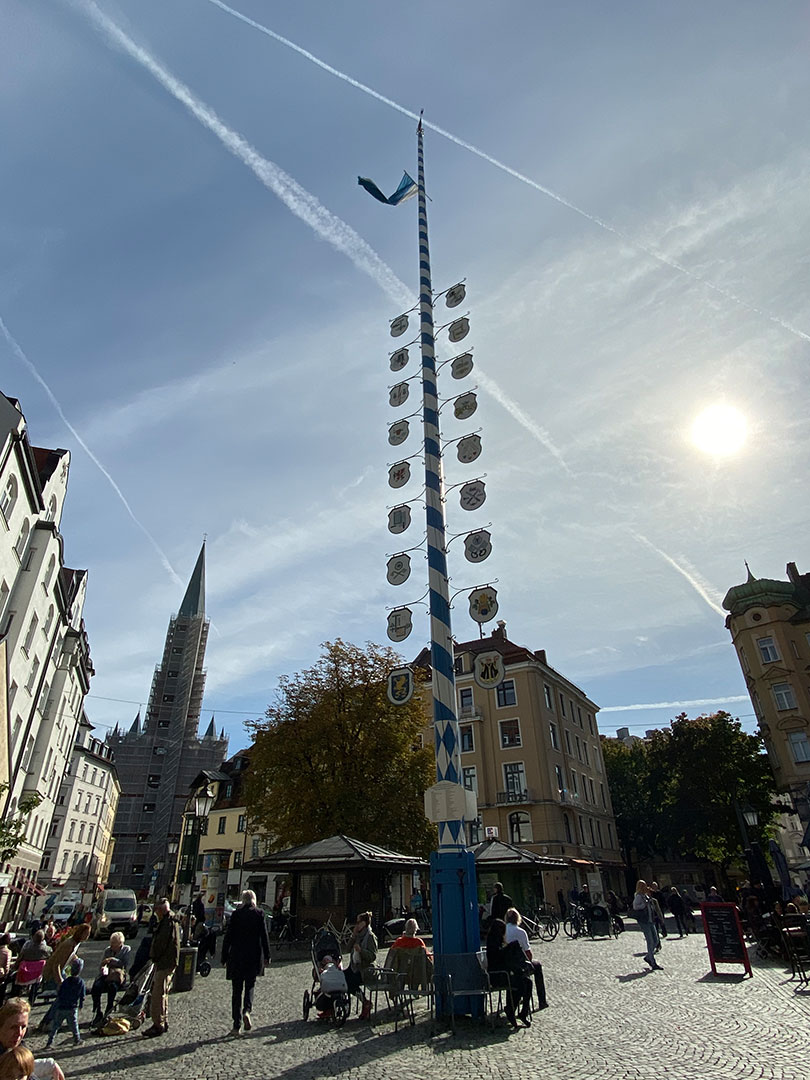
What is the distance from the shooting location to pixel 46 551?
2688cm

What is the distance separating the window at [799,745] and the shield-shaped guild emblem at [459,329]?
111 feet

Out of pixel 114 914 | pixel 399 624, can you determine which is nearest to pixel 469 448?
pixel 399 624

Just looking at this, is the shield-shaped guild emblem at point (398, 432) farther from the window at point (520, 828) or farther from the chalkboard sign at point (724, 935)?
the window at point (520, 828)

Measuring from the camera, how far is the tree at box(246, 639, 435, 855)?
25.9 metres

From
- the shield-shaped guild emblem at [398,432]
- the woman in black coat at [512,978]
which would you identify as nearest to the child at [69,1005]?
the woman in black coat at [512,978]

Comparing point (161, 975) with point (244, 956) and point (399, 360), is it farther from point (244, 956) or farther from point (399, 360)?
point (399, 360)

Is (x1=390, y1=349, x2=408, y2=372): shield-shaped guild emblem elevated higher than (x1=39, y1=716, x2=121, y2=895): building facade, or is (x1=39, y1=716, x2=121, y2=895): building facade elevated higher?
(x1=390, y1=349, x2=408, y2=372): shield-shaped guild emblem

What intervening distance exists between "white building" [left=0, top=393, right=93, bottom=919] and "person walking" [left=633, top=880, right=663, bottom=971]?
66.4 feet

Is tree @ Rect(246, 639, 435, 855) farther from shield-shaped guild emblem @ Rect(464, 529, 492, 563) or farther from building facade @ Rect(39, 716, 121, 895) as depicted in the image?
building facade @ Rect(39, 716, 121, 895)

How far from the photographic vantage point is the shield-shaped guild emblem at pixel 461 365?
1519cm

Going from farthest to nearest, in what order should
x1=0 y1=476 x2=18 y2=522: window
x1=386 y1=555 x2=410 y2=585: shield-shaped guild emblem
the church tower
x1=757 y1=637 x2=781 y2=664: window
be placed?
the church tower < x1=757 y1=637 x2=781 y2=664: window < x1=0 y1=476 x2=18 y2=522: window < x1=386 y1=555 x2=410 y2=585: shield-shaped guild emblem

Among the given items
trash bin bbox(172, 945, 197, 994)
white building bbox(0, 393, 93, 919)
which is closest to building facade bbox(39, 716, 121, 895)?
white building bbox(0, 393, 93, 919)

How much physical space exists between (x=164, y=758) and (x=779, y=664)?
80520 mm

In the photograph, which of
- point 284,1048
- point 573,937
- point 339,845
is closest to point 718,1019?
point 284,1048
